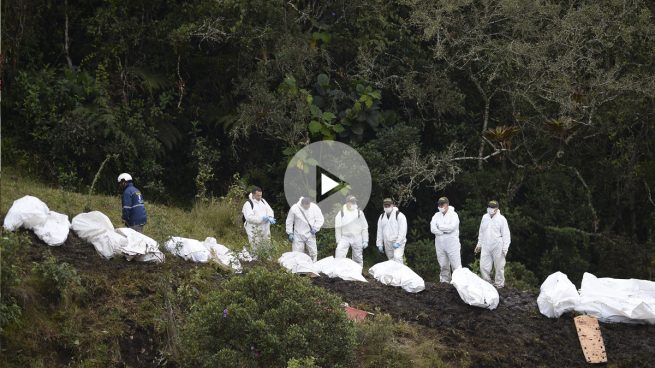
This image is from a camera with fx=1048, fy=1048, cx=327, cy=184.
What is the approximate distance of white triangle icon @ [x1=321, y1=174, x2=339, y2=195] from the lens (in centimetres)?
2223

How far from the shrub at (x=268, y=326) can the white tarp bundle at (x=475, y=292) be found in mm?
3672

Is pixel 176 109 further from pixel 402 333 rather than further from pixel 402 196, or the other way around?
pixel 402 333

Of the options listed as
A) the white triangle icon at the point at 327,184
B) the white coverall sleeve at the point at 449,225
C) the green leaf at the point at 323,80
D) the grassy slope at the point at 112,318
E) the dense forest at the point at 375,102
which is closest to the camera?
the grassy slope at the point at 112,318

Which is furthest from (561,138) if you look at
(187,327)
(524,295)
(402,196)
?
(187,327)

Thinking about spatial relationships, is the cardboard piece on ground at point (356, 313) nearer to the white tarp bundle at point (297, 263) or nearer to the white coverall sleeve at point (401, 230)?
the white tarp bundle at point (297, 263)

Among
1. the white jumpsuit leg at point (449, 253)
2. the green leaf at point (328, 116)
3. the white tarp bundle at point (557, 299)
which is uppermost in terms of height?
the green leaf at point (328, 116)

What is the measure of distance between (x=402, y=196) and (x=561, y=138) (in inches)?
158

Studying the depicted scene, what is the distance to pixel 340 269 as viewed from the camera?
1633 centimetres

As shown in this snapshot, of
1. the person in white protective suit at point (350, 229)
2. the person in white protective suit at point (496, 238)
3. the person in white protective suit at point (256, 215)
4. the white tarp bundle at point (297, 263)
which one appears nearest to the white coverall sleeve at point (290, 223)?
the person in white protective suit at point (256, 215)

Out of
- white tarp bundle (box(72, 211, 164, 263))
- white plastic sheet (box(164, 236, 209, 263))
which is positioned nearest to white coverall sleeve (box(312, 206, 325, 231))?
white plastic sheet (box(164, 236, 209, 263))

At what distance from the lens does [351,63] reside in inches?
928

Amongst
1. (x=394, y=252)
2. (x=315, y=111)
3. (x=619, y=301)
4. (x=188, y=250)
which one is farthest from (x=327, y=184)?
(x=619, y=301)
